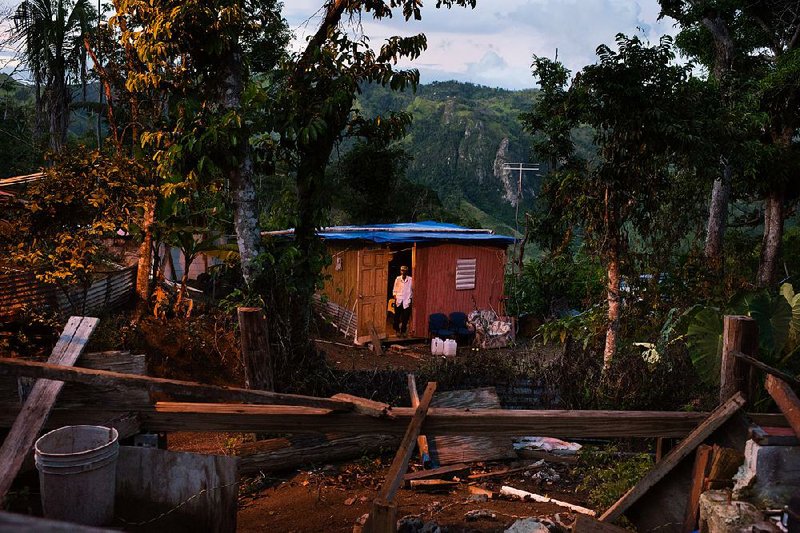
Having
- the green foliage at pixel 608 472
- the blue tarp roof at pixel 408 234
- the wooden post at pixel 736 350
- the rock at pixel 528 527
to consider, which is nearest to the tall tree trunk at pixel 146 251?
the blue tarp roof at pixel 408 234

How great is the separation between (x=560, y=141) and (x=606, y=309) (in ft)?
21.6

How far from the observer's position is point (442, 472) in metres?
6.95

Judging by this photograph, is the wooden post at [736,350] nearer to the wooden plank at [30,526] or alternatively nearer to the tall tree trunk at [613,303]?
the tall tree trunk at [613,303]

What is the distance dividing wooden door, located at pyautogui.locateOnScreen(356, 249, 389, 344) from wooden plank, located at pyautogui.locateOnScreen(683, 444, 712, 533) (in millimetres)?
12103

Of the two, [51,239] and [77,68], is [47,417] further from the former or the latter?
[77,68]

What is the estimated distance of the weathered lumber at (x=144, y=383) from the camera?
356 cm

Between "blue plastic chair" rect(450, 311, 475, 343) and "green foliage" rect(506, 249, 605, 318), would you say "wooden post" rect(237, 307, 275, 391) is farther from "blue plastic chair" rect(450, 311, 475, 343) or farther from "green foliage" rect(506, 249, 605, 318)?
"green foliage" rect(506, 249, 605, 318)

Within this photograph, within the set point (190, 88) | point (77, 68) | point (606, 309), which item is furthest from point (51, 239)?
point (77, 68)

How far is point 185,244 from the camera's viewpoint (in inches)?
459

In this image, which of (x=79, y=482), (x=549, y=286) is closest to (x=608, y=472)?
(x=79, y=482)

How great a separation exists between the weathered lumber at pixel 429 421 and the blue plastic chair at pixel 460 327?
11585 millimetres

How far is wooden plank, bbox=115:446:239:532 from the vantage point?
425 centimetres

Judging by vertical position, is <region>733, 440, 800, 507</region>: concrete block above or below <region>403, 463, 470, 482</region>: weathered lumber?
above

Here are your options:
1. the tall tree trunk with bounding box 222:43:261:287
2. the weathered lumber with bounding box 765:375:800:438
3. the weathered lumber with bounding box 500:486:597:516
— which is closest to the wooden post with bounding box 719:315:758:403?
the weathered lumber with bounding box 765:375:800:438
